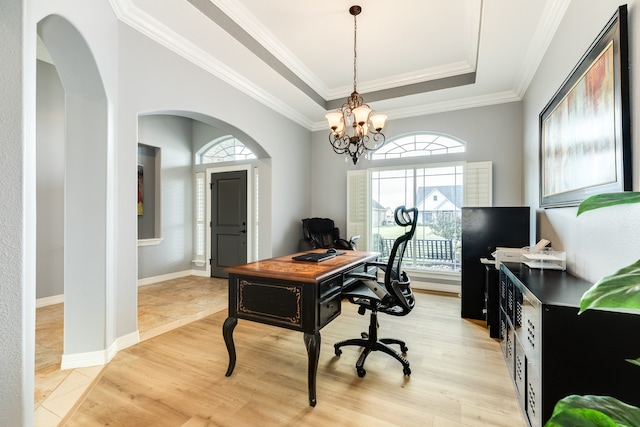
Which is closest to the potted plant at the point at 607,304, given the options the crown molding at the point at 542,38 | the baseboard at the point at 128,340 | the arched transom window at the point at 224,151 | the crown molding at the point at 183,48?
the crown molding at the point at 542,38

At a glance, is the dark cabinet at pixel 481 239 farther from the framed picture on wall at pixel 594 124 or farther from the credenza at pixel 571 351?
the credenza at pixel 571 351

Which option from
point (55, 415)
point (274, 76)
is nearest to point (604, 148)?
point (274, 76)

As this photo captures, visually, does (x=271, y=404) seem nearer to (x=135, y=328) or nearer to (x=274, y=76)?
(x=135, y=328)

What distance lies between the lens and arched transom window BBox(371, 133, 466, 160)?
183 inches

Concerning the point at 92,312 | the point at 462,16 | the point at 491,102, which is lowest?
the point at 92,312

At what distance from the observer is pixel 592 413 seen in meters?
0.53

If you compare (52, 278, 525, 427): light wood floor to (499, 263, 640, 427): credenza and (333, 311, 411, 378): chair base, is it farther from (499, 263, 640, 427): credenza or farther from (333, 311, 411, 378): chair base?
(499, 263, 640, 427): credenza

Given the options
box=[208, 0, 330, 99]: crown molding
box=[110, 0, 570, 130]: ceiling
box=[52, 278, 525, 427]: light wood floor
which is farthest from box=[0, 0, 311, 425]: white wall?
box=[208, 0, 330, 99]: crown molding

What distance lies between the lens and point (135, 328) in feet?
8.95

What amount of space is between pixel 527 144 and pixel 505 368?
2.84 meters

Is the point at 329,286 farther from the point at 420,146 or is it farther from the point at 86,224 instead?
the point at 420,146

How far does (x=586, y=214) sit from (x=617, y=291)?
190 centimetres

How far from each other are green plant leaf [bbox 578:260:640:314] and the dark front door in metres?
5.11

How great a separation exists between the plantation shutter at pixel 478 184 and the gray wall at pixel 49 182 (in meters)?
5.69
